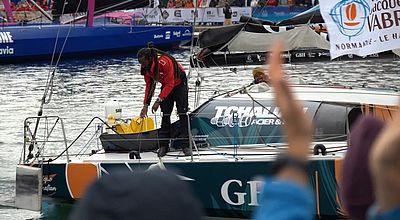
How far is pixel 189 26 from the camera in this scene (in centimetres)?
4178

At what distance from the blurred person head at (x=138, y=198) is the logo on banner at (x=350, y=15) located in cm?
964

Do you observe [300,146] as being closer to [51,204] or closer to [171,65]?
[171,65]

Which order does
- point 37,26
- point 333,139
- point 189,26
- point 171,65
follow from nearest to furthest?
point 333,139, point 171,65, point 37,26, point 189,26

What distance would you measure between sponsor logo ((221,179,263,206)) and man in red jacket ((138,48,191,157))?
37.9 inches

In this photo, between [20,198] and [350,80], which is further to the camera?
[350,80]

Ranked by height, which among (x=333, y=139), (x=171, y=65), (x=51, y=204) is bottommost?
(x=51, y=204)

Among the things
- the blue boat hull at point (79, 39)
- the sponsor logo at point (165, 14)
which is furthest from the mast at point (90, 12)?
the sponsor logo at point (165, 14)

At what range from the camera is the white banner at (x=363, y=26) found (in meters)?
12.0

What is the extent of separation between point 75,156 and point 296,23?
11.0 feet

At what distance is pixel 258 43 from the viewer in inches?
521

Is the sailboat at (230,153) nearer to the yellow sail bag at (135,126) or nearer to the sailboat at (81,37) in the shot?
the yellow sail bag at (135,126)

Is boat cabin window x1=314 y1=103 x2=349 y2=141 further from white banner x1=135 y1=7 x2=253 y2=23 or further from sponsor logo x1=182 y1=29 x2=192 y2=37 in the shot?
white banner x1=135 y1=7 x2=253 y2=23

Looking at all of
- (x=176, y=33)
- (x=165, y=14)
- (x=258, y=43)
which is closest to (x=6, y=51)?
(x=176, y=33)

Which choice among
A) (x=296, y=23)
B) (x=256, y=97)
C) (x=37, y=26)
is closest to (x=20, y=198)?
(x=256, y=97)
